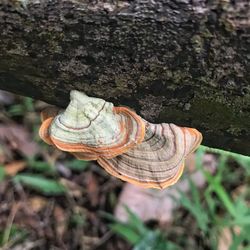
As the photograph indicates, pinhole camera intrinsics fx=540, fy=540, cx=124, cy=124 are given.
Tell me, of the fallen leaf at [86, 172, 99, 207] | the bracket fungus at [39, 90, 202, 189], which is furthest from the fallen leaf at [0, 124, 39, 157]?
the bracket fungus at [39, 90, 202, 189]

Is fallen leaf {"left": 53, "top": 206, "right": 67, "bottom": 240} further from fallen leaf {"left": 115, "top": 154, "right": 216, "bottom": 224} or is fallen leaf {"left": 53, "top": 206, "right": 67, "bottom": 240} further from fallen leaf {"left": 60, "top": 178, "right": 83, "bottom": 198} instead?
fallen leaf {"left": 115, "top": 154, "right": 216, "bottom": 224}

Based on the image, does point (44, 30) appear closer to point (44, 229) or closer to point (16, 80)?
point (16, 80)

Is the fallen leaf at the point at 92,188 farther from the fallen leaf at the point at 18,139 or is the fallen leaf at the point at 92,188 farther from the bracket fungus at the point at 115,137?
the bracket fungus at the point at 115,137

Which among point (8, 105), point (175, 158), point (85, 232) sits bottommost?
point (85, 232)

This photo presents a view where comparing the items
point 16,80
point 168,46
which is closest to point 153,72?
point 168,46

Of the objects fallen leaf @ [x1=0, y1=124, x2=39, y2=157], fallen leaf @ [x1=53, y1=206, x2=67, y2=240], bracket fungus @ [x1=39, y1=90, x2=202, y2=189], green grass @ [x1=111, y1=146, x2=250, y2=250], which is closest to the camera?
bracket fungus @ [x1=39, y1=90, x2=202, y2=189]

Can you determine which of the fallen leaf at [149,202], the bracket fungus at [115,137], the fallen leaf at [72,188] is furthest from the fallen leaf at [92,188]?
the bracket fungus at [115,137]
